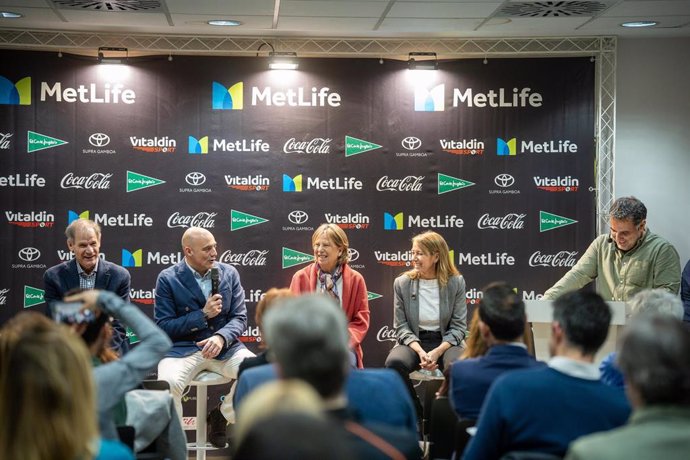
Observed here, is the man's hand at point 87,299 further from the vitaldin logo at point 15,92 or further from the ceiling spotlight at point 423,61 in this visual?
the ceiling spotlight at point 423,61

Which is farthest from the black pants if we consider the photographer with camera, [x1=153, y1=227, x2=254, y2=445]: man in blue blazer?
the photographer with camera

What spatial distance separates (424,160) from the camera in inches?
Answer: 283

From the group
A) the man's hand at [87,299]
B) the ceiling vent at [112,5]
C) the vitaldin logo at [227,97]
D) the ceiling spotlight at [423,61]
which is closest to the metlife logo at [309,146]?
the vitaldin logo at [227,97]

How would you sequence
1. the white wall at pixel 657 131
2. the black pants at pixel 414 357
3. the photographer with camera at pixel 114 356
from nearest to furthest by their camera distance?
the photographer with camera at pixel 114 356
the black pants at pixel 414 357
the white wall at pixel 657 131

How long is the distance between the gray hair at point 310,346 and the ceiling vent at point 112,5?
4.76m

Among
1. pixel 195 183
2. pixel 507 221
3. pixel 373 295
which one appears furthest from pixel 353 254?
pixel 195 183

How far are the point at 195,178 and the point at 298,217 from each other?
0.89 metres

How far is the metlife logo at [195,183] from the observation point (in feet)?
23.2

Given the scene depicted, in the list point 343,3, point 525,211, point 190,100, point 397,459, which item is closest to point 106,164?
point 190,100

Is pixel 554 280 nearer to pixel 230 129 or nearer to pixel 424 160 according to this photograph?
pixel 424 160

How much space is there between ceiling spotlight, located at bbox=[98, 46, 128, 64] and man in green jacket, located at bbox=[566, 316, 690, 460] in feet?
18.8

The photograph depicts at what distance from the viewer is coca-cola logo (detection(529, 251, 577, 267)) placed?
7152 millimetres

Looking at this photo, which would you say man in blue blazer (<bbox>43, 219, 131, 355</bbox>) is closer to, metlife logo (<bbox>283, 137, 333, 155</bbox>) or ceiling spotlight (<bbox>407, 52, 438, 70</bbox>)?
metlife logo (<bbox>283, 137, 333, 155</bbox>)

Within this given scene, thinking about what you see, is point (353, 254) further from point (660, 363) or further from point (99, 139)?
point (660, 363)
